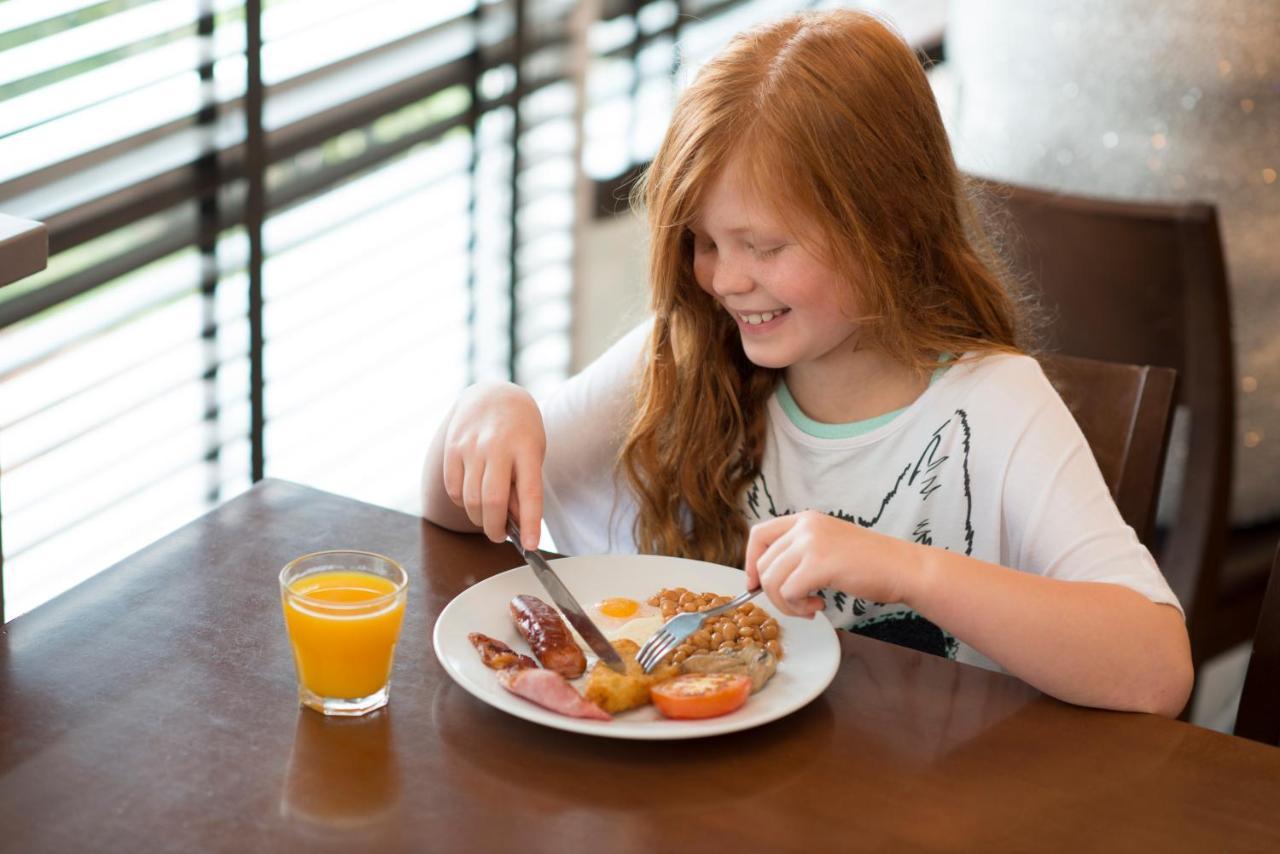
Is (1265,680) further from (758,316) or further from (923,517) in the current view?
(758,316)

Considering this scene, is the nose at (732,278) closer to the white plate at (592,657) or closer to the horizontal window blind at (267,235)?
the white plate at (592,657)

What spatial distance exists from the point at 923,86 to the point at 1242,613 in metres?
1.02

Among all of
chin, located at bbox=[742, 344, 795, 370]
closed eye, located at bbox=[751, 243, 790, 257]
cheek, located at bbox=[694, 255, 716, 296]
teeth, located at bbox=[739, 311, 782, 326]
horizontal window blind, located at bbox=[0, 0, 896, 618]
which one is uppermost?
closed eye, located at bbox=[751, 243, 790, 257]

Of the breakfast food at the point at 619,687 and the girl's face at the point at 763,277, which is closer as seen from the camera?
the breakfast food at the point at 619,687

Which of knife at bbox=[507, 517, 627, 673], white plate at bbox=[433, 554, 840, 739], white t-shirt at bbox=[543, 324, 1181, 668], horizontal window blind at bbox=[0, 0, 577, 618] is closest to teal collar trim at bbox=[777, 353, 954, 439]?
white t-shirt at bbox=[543, 324, 1181, 668]

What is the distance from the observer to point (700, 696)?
0.92 m

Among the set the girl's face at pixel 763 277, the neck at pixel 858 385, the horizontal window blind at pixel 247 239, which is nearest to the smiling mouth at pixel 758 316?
the girl's face at pixel 763 277

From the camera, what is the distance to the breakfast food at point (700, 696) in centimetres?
92

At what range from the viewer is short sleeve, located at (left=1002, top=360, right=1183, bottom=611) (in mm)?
1102

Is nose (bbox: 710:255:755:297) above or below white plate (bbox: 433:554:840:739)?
above

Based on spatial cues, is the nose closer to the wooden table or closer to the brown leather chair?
the wooden table

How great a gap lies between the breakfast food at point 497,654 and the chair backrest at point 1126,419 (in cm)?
69

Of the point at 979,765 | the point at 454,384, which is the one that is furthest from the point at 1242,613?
the point at 454,384

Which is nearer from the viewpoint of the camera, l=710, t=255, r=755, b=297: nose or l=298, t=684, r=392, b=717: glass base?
l=298, t=684, r=392, b=717: glass base
